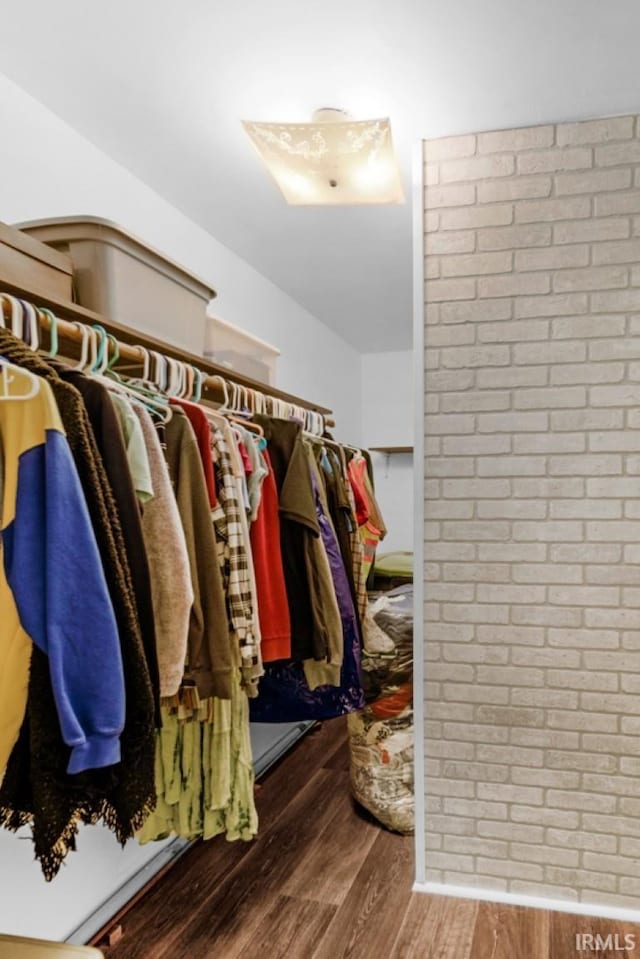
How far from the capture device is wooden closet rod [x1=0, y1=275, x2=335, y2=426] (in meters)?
1.30

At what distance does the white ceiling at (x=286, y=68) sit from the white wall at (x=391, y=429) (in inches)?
103

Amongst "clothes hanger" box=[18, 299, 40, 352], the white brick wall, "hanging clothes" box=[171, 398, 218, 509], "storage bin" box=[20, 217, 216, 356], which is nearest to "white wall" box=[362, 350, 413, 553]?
the white brick wall

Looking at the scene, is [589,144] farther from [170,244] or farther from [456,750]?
[456,750]

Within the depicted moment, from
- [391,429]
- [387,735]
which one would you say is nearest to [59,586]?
[387,735]

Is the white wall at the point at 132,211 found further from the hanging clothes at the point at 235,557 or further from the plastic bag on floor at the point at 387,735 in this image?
the plastic bag on floor at the point at 387,735

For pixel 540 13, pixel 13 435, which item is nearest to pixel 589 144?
pixel 540 13

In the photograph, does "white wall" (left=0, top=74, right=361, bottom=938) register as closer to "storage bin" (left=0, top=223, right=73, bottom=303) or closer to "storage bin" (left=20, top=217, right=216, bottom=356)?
"storage bin" (left=20, top=217, right=216, bottom=356)

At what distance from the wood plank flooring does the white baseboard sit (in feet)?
0.07

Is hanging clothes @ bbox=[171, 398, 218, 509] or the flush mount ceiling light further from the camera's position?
the flush mount ceiling light

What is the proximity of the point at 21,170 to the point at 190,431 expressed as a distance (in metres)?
0.91

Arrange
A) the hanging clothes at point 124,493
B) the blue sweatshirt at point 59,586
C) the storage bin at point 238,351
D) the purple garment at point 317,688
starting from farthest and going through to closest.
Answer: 1. the storage bin at point 238,351
2. the purple garment at point 317,688
3. the hanging clothes at point 124,493
4. the blue sweatshirt at point 59,586

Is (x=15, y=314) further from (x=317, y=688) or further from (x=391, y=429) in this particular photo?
(x=391, y=429)

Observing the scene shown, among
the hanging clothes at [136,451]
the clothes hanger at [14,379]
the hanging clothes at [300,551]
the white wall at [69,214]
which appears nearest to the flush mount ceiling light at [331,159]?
the white wall at [69,214]

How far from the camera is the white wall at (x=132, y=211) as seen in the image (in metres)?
1.67
